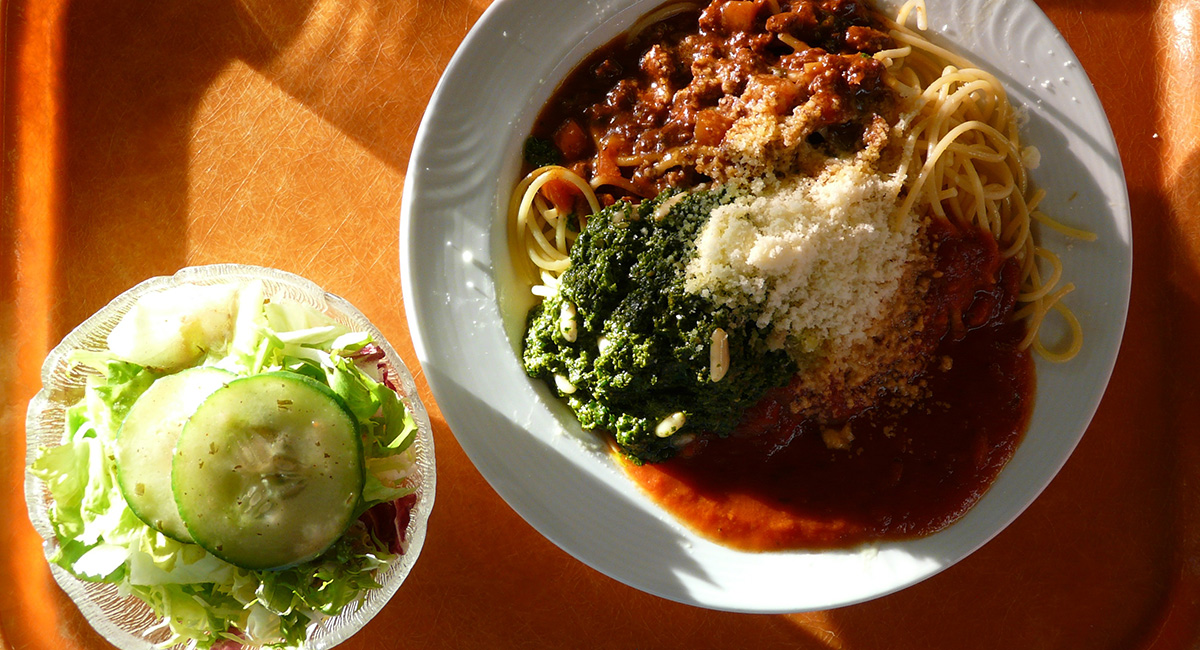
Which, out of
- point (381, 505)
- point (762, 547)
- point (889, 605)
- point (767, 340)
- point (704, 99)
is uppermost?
point (704, 99)

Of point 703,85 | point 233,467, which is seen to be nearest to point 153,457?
point 233,467

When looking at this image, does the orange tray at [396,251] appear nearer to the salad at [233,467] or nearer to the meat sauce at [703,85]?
the salad at [233,467]

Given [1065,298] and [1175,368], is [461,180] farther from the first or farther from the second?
[1175,368]

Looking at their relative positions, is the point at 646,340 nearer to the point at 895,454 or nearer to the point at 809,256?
the point at 809,256

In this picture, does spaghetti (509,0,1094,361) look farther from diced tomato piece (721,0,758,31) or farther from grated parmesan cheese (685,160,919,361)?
grated parmesan cheese (685,160,919,361)

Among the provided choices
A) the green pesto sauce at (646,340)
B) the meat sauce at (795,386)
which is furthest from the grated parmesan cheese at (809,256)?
the meat sauce at (795,386)

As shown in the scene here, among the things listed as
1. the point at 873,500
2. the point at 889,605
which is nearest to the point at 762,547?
the point at 873,500

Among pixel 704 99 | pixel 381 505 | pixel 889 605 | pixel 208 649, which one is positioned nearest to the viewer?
pixel 208 649

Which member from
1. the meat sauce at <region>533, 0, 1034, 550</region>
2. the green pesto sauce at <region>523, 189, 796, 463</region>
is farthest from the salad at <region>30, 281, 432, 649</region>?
the meat sauce at <region>533, 0, 1034, 550</region>
